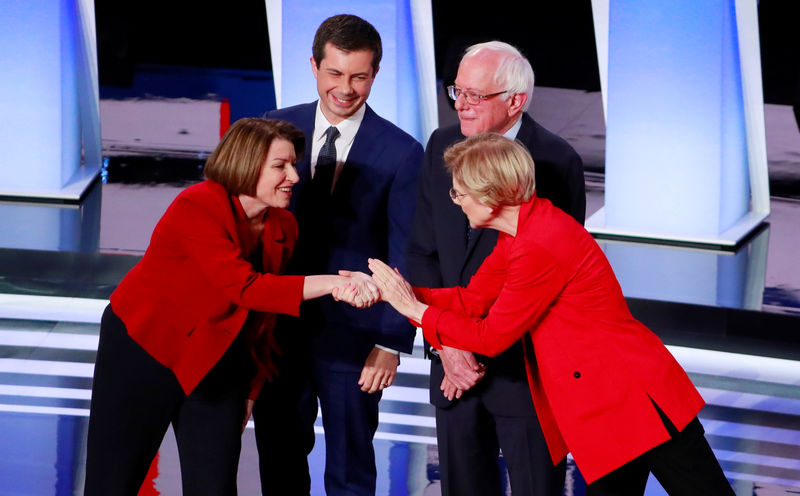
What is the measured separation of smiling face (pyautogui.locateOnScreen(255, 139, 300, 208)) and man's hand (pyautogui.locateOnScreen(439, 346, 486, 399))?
2.01 feet

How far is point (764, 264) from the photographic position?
643 cm

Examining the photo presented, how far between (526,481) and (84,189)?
18.0ft

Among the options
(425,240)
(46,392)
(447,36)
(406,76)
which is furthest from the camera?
(447,36)

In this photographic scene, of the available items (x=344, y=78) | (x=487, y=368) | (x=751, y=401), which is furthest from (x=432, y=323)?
(x=751, y=401)

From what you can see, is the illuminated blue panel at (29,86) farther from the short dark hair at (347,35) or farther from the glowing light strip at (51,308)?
the short dark hair at (347,35)

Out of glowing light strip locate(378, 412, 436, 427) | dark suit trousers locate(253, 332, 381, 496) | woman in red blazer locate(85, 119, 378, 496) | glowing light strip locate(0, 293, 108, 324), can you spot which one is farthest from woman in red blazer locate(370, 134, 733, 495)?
glowing light strip locate(0, 293, 108, 324)

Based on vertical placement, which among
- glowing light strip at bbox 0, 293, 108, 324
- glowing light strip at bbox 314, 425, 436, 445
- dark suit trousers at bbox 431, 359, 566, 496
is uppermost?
dark suit trousers at bbox 431, 359, 566, 496

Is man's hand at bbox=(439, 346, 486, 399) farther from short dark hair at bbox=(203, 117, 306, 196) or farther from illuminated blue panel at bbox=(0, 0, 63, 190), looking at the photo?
illuminated blue panel at bbox=(0, 0, 63, 190)

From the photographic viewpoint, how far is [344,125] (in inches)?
124

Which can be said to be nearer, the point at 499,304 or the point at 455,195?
the point at 499,304

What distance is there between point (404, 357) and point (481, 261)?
8.07 ft

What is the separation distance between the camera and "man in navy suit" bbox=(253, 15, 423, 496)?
313 centimetres

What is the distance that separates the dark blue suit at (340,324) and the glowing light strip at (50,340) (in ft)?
7.73

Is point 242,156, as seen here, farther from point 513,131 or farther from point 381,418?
point 381,418
